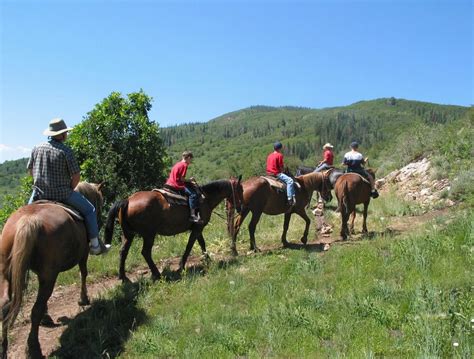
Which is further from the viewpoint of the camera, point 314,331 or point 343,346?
point 314,331

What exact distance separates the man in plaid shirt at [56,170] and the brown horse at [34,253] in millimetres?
403

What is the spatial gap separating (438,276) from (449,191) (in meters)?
11.1

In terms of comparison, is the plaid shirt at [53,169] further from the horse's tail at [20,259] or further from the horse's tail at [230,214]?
the horse's tail at [230,214]

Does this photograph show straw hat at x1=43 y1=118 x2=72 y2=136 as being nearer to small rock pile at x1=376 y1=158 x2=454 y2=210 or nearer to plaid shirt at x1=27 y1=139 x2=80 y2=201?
plaid shirt at x1=27 y1=139 x2=80 y2=201

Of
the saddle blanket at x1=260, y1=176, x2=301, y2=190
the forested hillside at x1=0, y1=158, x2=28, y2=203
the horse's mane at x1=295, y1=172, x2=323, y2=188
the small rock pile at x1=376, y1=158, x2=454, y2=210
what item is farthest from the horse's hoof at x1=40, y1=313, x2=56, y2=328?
the forested hillside at x1=0, y1=158, x2=28, y2=203

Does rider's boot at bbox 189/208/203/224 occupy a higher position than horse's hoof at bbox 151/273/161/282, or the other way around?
rider's boot at bbox 189/208/203/224

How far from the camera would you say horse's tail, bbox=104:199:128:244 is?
900 centimetres

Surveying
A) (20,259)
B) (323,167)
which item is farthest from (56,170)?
(323,167)

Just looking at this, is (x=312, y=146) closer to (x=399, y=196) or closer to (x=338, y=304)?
(x=399, y=196)

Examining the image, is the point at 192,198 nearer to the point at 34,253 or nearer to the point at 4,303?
A: the point at 34,253

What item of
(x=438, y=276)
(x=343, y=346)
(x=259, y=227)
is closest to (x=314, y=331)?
(x=343, y=346)

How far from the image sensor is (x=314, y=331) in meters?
5.93

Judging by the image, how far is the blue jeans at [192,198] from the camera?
10.0 metres

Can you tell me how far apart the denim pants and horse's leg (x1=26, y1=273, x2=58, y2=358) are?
128cm
